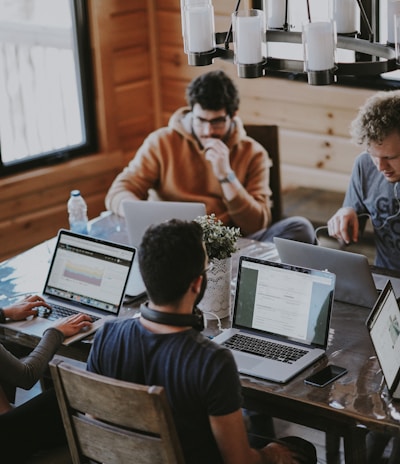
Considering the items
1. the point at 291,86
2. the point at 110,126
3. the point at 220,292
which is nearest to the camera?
the point at 220,292

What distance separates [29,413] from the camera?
2529 mm

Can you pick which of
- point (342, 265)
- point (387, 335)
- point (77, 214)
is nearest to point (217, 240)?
point (342, 265)

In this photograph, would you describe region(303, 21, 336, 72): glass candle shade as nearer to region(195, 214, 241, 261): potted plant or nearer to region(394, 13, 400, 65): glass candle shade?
region(394, 13, 400, 65): glass candle shade

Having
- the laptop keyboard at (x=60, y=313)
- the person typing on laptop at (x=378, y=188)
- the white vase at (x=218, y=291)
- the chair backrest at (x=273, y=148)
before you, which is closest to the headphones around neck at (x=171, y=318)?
the white vase at (x=218, y=291)

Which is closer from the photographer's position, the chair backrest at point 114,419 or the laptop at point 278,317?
the chair backrest at point 114,419

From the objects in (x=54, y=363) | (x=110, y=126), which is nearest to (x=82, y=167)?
(x=110, y=126)

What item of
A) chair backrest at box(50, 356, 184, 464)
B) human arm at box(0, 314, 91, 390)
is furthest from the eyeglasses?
chair backrest at box(50, 356, 184, 464)

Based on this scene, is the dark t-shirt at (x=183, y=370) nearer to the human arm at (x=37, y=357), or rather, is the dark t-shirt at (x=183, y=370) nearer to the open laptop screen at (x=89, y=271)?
the human arm at (x=37, y=357)

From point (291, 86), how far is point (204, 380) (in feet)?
9.61

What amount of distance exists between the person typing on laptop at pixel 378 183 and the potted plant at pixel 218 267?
0.64 m

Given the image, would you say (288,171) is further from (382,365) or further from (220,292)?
(382,365)

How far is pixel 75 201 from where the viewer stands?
3584mm

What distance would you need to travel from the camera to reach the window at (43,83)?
465cm

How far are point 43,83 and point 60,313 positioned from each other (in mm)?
2219
